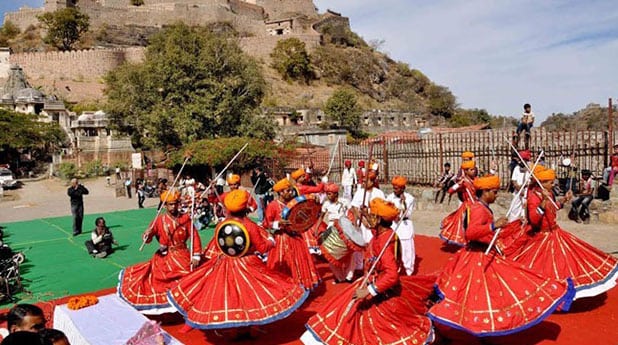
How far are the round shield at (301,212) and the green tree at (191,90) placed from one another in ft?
76.3

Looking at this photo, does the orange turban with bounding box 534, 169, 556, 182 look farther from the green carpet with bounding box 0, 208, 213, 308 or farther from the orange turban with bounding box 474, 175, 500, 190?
the green carpet with bounding box 0, 208, 213, 308

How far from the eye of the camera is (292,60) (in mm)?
67875

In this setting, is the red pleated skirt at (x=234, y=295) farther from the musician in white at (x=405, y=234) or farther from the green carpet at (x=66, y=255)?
the green carpet at (x=66, y=255)

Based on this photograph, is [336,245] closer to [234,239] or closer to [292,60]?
[234,239]

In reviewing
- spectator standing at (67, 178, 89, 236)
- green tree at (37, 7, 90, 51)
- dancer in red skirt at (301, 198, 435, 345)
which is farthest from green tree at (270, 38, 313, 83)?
dancer in red skirt at (301, 198, 435, 345)

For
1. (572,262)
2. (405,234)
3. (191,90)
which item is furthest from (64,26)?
(572,262)

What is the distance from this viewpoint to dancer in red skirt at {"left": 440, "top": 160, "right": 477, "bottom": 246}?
8.45 m

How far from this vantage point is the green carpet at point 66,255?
853 cm

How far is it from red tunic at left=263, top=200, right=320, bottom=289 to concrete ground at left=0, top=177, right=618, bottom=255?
5.65m

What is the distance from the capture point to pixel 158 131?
A: 3070cm

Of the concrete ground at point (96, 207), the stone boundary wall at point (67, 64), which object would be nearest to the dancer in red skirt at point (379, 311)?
the concrete ground at point (96, 207)

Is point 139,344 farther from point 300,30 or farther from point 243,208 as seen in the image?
point 300,30

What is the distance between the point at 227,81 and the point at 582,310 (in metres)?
27.7

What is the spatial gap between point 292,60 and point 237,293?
6492 centimetres
